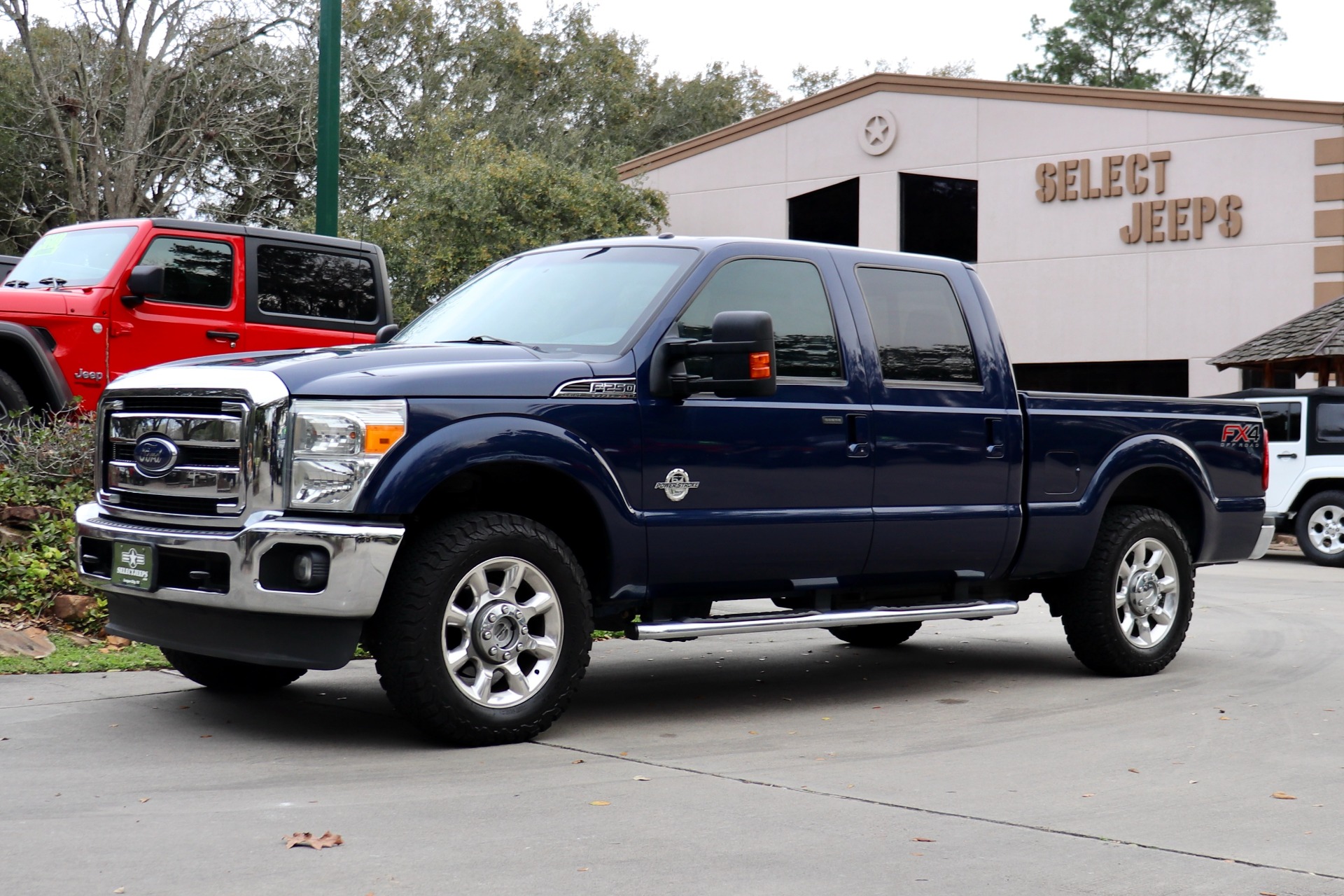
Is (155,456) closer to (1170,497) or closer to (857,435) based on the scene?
(857,435)

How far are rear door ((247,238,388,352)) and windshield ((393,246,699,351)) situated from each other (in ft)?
14.2

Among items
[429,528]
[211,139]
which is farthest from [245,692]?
[211,139]

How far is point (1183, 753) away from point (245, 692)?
417cm

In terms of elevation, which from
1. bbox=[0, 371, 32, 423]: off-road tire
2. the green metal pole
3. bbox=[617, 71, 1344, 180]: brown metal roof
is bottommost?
bbox=[0, 371, 32, 423]: off-road tire

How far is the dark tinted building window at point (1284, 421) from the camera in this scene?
17.5 meters

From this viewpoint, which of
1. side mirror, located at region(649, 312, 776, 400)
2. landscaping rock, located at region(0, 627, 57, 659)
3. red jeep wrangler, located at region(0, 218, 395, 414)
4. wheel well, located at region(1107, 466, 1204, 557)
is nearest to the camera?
side mirror, located at region(649, 312, 776, 400)

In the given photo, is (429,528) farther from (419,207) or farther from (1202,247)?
(419,207)

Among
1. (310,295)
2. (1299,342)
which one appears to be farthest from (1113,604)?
(1299,342)

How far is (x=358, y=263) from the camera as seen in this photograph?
1243cm

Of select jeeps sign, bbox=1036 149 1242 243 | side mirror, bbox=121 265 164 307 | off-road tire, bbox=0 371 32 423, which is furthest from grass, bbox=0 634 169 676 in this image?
select jeeps sign, bbox=1036 149 1242 243

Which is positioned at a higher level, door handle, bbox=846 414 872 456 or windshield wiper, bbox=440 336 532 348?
windshield wiper, bbox=440 336 532 348

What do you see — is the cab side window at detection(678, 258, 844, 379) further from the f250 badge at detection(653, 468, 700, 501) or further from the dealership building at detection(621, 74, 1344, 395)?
the dealership building at detection(621, 74, 1344, 395)

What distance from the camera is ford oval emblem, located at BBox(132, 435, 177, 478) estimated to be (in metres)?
5.97

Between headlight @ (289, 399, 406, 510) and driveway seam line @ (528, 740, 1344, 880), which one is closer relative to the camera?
driveway seam line @ (528, 740, 1344, 880)
